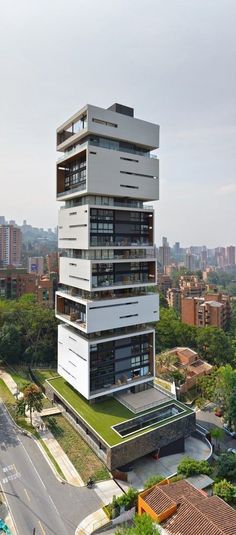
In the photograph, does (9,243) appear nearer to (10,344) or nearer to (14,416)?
(10,344)

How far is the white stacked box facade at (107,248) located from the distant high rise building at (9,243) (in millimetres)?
72732

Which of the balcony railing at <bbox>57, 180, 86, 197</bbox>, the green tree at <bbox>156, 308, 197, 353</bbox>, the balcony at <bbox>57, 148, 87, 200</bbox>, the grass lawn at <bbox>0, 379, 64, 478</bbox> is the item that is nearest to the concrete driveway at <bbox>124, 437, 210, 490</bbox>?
the grass lawn at <bbox>0, 379, 64, 478</bbox>

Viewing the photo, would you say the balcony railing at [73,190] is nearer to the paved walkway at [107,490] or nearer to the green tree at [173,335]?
the paved walkway at [107,490]

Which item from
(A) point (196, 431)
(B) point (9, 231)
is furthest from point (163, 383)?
(B) point (9, 231)

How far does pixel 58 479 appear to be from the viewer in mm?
21406

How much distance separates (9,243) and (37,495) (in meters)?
87.6

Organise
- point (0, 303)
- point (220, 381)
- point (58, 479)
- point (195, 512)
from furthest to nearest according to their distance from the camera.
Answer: point (0, 303) < point (220, 381) < point (58, 479) < point (195, 512)

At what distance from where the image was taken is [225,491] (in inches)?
786

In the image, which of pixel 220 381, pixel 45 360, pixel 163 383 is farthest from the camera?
pixel 45 360

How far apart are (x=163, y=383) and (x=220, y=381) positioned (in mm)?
7000

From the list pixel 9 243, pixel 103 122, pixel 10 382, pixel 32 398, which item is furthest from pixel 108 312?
pixel 9 243

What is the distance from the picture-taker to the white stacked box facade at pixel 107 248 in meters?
26.9

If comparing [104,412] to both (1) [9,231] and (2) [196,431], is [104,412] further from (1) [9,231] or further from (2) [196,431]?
(1) [9,231]

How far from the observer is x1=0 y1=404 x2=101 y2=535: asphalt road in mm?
18047
